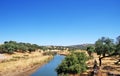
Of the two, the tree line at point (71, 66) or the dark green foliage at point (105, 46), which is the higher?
the dark green foliage at point (105, 46)

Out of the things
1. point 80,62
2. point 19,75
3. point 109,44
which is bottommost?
point 19,75

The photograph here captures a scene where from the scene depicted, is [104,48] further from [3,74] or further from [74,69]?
[3,74]

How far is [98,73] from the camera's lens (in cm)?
3841

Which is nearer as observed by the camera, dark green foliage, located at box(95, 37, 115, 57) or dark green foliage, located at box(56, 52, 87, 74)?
dark green foliage, located at box(56, 52, 87, 74)

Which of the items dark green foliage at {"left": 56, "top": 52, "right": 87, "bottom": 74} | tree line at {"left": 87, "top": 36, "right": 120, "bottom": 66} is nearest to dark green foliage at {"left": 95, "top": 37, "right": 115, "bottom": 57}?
tree line at {"left": 87, "top": 36, "right": 120, "bottom": 66}

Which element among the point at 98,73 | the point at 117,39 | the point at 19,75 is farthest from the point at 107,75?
the point at 19,75

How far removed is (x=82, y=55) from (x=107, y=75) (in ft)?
54.4

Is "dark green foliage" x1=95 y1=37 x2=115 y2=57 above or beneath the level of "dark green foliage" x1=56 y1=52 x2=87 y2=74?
above

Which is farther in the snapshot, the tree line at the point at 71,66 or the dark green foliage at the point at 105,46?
the dark green foliage at the point at 105,46

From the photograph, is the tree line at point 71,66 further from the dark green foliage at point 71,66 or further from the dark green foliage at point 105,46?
the dark green foliage at point 105,46

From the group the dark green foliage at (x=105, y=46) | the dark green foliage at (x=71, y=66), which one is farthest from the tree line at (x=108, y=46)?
the dark green foliage at (x=71, y=66)

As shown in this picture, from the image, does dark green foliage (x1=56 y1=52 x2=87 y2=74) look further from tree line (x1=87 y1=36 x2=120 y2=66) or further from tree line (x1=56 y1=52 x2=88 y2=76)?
tree line (x1=87 y1=36 x2=120 y2=66)

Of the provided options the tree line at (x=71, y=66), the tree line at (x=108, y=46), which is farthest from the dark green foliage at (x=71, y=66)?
the tree line at (x=108, y=46)

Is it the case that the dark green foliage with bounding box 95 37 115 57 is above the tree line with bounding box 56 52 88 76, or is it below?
above
